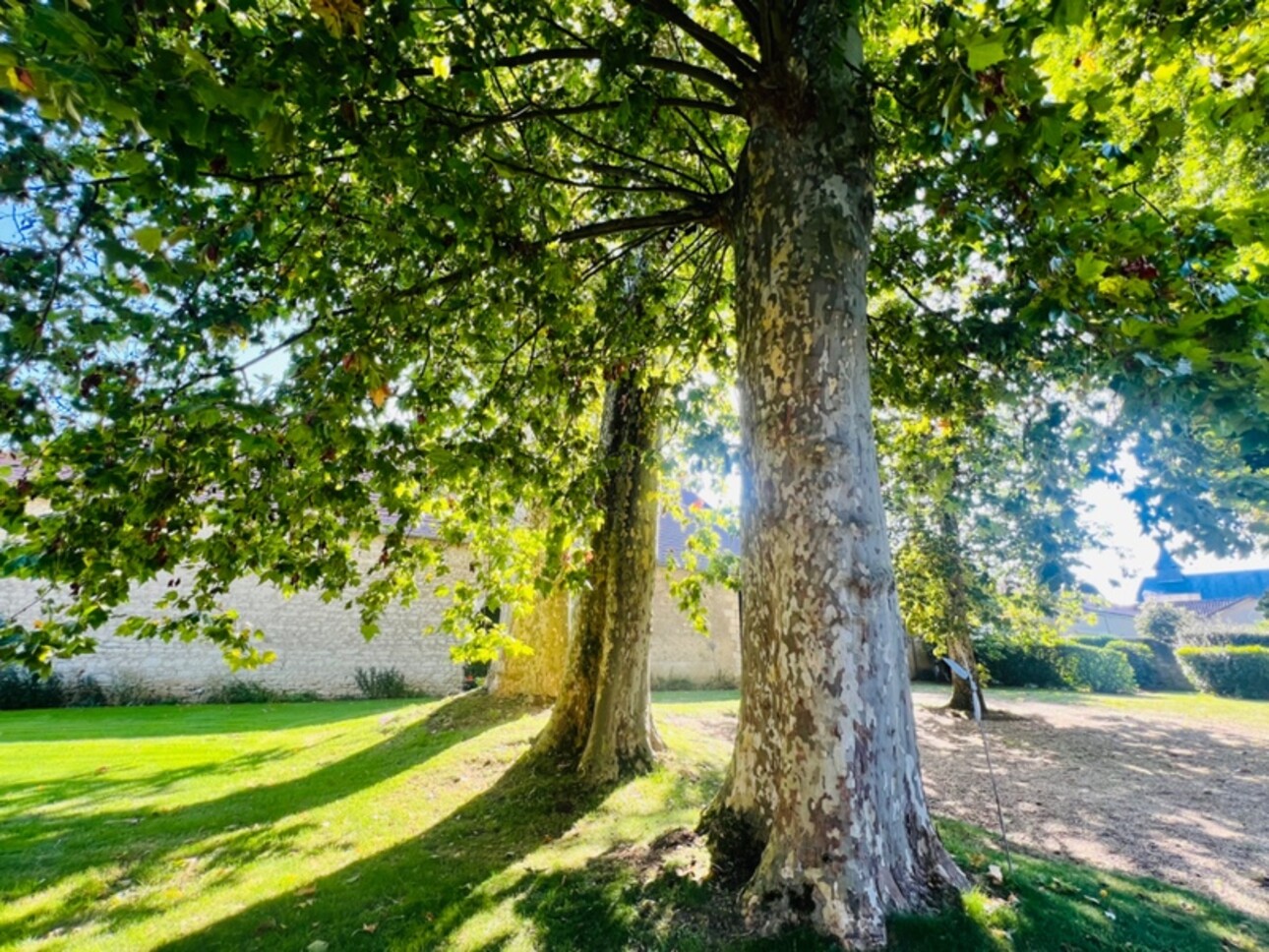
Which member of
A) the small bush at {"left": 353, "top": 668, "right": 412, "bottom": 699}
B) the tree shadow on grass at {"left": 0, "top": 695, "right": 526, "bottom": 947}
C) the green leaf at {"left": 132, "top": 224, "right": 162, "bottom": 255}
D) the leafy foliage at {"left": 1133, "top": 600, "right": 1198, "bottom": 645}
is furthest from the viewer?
the leafy foliage at {"left": 1133, "top": 600, "right": 1198, "bottom": 645}

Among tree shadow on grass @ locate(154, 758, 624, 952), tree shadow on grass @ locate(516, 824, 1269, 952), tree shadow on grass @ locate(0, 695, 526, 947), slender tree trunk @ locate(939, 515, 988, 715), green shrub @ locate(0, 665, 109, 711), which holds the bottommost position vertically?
tree shadow on grass @ locate(0, 695, 526, 947)

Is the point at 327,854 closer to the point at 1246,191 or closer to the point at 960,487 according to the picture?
the point at 960,487

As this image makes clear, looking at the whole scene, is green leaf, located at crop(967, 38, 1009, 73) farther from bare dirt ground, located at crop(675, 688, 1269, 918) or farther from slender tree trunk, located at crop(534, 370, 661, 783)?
bare dirt ground, located at crop(675, 688, 1269, 918)

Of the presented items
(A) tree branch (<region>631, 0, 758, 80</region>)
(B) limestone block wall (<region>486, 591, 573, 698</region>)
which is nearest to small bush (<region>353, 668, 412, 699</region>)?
(B) limestone block wall (<region>486, 591, 573, 698</region>)

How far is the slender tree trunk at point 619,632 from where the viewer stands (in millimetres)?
6684

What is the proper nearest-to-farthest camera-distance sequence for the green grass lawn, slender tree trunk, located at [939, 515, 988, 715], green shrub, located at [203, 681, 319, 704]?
the green grass lawn → slender tree trunk, located at [939, 515, 988, 715] → green shrub, located at [203, 681, 319, 704]

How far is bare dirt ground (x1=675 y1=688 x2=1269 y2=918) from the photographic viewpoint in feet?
17.7

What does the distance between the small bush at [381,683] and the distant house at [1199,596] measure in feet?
163

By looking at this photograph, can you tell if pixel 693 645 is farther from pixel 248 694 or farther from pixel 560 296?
pixel 560 296

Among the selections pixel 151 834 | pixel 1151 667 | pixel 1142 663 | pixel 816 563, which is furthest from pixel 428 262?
pixel 1151 667

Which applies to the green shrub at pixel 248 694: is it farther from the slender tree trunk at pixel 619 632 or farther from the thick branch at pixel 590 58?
the thick branch at pixel 590 58

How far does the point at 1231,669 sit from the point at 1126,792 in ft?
61.8

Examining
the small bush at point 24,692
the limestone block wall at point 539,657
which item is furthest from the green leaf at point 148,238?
the small bush at point 24,692

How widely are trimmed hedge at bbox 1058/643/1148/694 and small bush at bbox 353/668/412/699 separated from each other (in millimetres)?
22807
